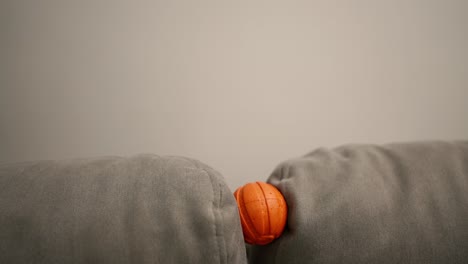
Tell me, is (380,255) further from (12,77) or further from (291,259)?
(12,77)

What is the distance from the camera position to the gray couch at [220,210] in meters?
0.25

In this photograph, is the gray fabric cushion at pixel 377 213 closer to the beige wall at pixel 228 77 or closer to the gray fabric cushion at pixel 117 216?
the gray fabric cushion at pixel 117 216

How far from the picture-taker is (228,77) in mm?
622

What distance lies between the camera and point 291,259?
0.31 meters

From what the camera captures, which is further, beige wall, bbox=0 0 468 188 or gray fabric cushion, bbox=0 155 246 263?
beige wall, bbox=0 0 468 188

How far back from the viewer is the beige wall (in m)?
0.57

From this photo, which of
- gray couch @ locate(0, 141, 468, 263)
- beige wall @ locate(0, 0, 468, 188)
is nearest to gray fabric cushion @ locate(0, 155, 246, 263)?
gray couch @ locate(0, 141, 468, 263)

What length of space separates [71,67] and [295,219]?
598mm

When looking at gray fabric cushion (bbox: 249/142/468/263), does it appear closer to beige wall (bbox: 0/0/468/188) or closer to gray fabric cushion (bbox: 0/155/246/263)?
gray fabric cushion (bbox: 0/155/246/263)

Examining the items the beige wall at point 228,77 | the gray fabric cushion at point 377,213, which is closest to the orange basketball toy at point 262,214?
the gray fabric cushion at point 377,213

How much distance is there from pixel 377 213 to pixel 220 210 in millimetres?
201

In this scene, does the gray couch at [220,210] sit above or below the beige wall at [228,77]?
below

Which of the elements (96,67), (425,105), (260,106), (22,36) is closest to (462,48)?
(425,105)

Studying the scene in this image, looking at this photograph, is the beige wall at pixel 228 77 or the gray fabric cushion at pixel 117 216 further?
the beige wall at pixel 228 77
